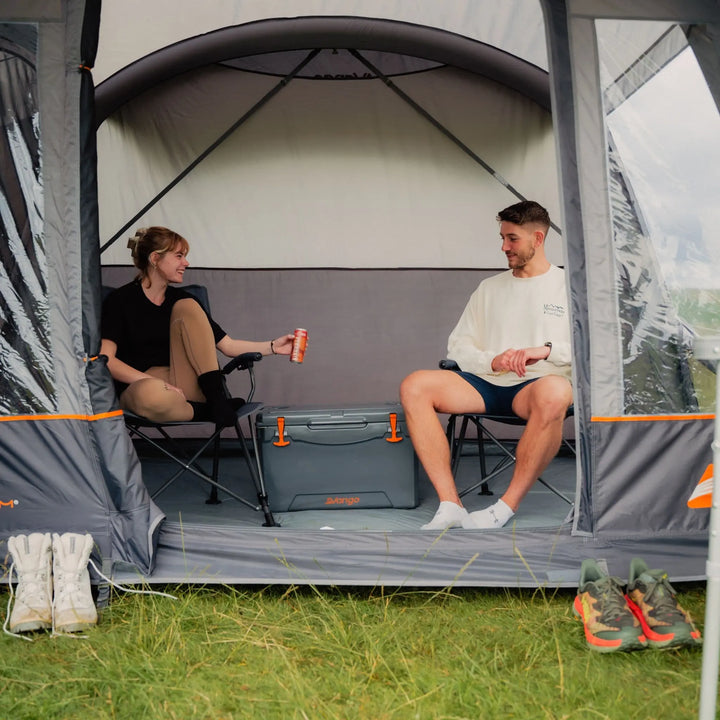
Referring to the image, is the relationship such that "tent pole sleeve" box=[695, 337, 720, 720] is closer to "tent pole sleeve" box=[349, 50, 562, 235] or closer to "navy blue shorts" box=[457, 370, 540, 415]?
"navy blue shorts" box=[457, 370, 540, 415]

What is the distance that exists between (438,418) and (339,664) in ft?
3.01

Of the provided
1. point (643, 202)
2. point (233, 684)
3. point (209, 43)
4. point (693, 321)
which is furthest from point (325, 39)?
point (233, 684)

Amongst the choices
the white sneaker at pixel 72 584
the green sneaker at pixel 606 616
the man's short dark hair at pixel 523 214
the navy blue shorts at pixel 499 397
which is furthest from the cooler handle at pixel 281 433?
A: the green sneaker at pixel 606 616

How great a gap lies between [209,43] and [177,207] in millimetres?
709

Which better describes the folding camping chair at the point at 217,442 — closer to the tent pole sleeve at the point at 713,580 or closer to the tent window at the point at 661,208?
the tent window at the point at 661,208

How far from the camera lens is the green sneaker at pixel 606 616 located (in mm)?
1797

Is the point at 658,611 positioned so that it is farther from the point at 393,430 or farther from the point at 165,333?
the point at 165,333

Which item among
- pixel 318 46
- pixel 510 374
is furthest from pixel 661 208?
pixel 318 46

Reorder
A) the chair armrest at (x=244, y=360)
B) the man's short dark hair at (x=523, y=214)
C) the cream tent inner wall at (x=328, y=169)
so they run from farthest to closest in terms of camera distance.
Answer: the cream tent inner wall at (x=328, y=169), the chair armrest at (x=244, y=360), the man's short dark hair at (x=523, y=214)

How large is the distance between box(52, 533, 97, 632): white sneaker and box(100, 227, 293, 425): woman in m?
0.73

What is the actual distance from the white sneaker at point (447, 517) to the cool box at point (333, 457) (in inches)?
15.9

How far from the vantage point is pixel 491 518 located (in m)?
2.34

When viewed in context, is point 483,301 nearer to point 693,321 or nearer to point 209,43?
point 693,321

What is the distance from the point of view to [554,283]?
272cm
